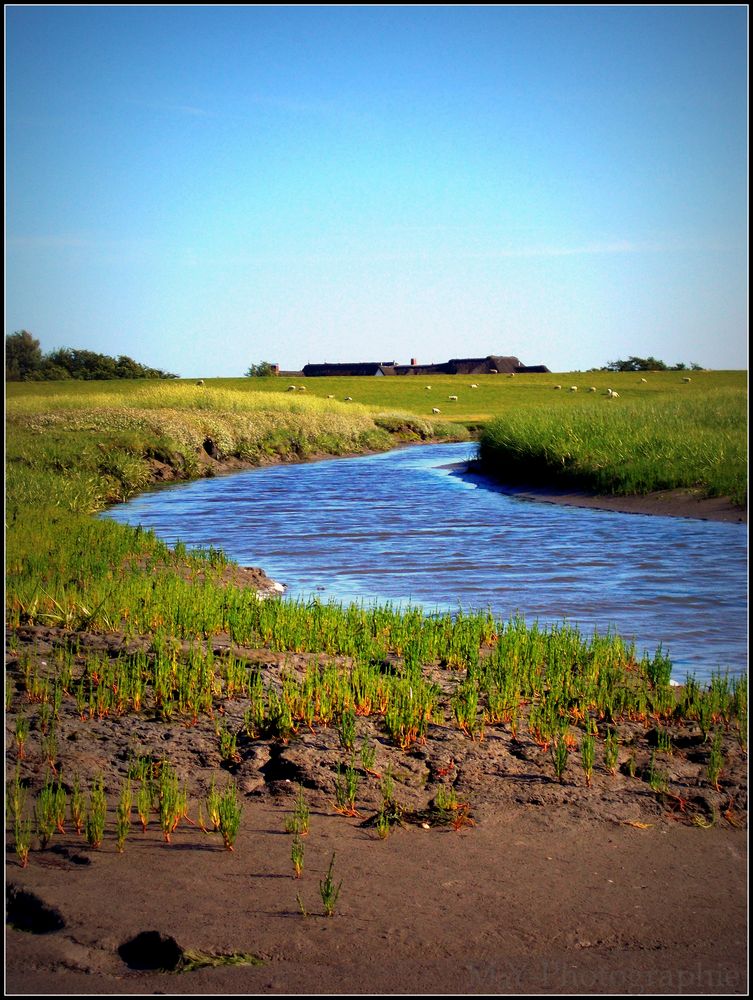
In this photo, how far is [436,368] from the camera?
129125 millimetres

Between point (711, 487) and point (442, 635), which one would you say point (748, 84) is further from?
point (711, 487)

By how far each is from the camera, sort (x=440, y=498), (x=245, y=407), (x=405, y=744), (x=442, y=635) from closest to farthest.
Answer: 1. (x=405, y=744)
2. (x=442, y=635)
3. (x=440, y=498)
4. (x=245, y=407)

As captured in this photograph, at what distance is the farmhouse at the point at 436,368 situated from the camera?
409ft

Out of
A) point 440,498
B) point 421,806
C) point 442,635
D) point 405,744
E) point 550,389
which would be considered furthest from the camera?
point 550,389

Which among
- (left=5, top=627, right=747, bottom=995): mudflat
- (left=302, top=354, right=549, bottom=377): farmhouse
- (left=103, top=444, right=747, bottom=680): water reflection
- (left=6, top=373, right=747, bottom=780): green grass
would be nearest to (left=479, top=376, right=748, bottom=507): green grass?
(left=103, top=444, right=747, bottom=680): water reflection

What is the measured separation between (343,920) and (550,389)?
3001 inches

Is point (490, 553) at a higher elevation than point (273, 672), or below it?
higher

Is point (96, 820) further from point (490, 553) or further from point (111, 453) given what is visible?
point (111, 453)

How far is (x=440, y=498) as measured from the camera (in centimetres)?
2564

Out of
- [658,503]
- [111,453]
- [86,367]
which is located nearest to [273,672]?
[658,503]

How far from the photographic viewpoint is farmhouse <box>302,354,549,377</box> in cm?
12475

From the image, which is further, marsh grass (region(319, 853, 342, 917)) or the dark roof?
the dark roof

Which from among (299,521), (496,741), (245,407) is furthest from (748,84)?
(245,407)

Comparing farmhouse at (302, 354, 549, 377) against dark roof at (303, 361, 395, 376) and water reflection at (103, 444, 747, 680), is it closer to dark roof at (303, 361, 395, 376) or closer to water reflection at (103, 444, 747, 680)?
dark roof at (303, 361, 395, 376)
